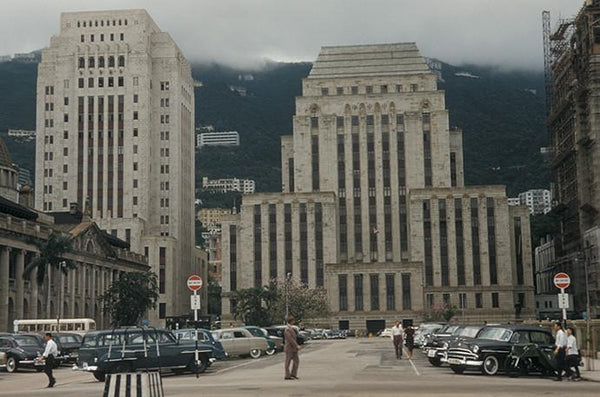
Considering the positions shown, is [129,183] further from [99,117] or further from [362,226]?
[362,226]

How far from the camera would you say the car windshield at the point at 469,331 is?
34375 millimetres

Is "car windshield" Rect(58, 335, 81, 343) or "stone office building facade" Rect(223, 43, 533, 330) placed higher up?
"stone office building facade" Rect(223, 43, 533, 330)

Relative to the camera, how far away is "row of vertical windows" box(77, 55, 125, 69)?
477 ft

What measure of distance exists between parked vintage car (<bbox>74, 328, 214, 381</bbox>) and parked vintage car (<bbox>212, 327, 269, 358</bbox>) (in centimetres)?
1386

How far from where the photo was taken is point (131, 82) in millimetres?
144625

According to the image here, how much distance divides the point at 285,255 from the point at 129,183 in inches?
1129

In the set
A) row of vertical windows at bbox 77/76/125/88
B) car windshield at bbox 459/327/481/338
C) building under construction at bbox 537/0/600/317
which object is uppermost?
row of vertical windows at bbox 77/76/125/88

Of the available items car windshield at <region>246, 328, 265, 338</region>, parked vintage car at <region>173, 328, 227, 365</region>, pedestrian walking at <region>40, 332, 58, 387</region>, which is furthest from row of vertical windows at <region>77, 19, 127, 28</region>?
pedestrian walking at <region>40, 332, 58, 387</region>

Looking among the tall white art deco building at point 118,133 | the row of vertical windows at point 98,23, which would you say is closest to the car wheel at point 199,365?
the tall white art deco building at point 118,133

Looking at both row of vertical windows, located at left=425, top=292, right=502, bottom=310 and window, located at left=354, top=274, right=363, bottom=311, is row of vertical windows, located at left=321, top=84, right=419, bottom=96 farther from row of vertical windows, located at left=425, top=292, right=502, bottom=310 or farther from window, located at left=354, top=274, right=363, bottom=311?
row of vertical windows, located at left=425, top=292, right=502, bottom=310

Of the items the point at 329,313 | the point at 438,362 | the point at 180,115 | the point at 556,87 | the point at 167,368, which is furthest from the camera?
the point at 180,115

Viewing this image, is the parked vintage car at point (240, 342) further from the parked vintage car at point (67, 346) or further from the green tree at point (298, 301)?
the green tree at point (298, 301)

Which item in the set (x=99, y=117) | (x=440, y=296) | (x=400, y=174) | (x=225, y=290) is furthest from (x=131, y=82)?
(x=440, y=296)

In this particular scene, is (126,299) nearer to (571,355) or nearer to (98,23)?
(98,23)
